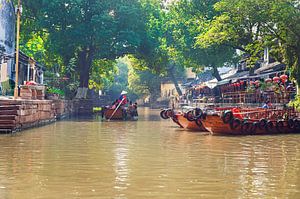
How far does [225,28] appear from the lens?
29047 millimetres

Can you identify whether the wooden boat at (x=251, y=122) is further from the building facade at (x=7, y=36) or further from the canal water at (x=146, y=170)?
the building facade at (x=7, y=36)

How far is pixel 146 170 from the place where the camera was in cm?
957

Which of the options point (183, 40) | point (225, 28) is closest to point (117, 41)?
point (183, 40)

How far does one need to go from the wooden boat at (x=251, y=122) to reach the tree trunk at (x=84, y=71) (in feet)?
76.0

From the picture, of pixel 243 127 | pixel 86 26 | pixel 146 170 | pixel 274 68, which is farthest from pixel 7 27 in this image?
pixel 146 170

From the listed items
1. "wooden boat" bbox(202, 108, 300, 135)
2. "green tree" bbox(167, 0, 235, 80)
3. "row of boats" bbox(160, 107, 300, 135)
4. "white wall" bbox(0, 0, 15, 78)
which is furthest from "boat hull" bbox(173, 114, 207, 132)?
"green tree" bbox(167, 0, 235, 80)

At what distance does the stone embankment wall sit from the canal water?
117 inches

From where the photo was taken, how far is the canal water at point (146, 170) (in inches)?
290

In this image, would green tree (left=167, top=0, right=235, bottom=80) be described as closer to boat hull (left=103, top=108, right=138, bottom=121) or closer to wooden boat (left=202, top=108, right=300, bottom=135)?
boat hull (left=103, top=108, right=138, bottom=121)

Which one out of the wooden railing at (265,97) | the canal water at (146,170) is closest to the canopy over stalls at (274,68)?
the wooden railing at (265,97)

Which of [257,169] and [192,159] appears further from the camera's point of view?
[192,159]

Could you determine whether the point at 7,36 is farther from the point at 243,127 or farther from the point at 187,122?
the point at 243,127

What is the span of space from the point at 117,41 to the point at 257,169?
32548 millimetres

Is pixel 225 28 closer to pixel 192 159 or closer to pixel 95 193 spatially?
pixel 192 159
